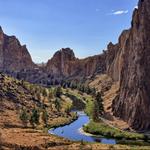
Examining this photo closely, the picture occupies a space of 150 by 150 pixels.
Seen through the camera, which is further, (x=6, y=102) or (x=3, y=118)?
(x=6, y=102)

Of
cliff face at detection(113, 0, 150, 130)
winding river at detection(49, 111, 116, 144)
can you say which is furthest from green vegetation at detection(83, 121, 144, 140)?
cliff face at detection(113, 0, 150, 130)

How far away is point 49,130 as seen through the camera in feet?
488

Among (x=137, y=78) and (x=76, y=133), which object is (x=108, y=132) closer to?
(x=76, y=133)

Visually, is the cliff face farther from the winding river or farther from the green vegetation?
the winding river

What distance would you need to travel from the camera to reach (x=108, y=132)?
13812cm

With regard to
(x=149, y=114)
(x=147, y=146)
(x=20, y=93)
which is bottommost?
(x=147, y=146)

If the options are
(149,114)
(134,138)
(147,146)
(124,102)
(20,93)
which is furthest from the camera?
(20,93)

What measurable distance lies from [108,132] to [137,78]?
103 ft

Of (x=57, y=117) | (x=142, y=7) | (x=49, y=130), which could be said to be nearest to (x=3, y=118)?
(x=49, y=130)

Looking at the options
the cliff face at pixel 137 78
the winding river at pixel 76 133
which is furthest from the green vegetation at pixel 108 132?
the cliff face at pixel 137 78

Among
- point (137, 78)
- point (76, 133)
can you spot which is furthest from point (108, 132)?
point (137, 78)

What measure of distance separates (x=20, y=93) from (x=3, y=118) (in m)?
48.2

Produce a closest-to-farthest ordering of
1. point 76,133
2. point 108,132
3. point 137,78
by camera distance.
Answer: point 108,132 → point 76,133 → point 137,78

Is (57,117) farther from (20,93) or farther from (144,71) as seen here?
(144,71)
